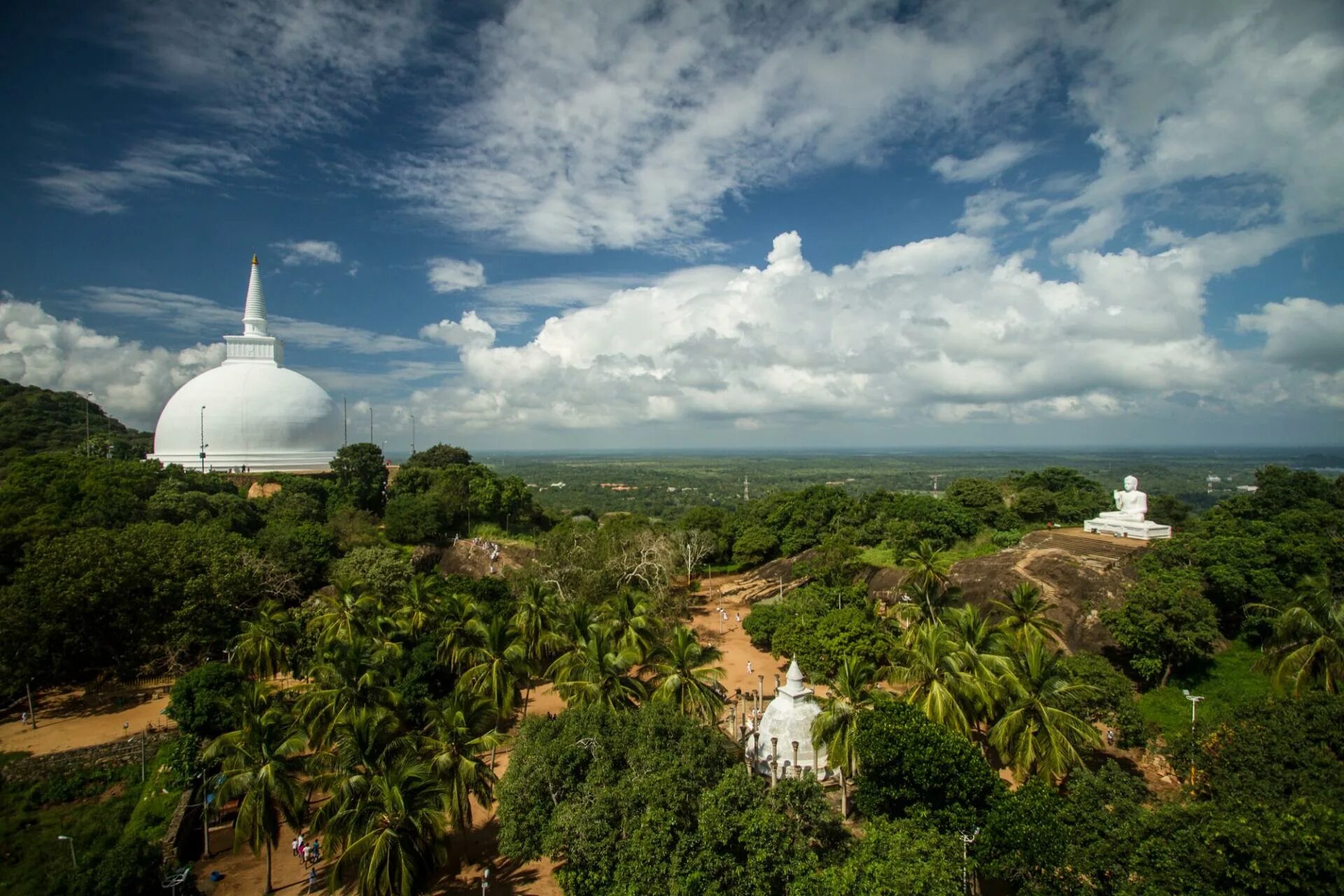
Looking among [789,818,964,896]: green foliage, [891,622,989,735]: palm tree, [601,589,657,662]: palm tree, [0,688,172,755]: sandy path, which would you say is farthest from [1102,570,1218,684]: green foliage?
[0,688,172,755]: sandy path

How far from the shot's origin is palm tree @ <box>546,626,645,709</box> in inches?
762

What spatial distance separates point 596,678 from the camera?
65.3ft

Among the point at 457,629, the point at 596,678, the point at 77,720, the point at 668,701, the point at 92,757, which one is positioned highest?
the point at 457,629

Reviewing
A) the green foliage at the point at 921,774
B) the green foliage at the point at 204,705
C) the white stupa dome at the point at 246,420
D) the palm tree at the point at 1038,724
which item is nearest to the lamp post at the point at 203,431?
the white stupa dome at the point at 246,420

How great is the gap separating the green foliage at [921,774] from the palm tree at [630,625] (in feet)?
32.9

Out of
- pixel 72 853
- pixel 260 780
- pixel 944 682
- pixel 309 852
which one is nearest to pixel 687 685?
pixel 944 682

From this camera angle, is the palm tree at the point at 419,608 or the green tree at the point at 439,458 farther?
the green tree at the point at 439,458

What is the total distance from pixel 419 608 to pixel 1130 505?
35.4 m

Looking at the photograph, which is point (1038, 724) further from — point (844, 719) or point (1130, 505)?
point (1130, 505)

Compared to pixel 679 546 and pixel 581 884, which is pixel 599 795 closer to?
pixel 581 884

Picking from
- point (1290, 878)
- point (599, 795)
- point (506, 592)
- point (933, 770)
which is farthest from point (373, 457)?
point (1290, 878)

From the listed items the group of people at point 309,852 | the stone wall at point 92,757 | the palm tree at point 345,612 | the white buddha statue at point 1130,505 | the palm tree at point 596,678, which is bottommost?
the group of people at point 309,852

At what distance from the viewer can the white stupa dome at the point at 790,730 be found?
751 inches

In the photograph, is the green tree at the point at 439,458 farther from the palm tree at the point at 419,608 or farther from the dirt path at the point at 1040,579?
the dirt path at the point at 1040,579
